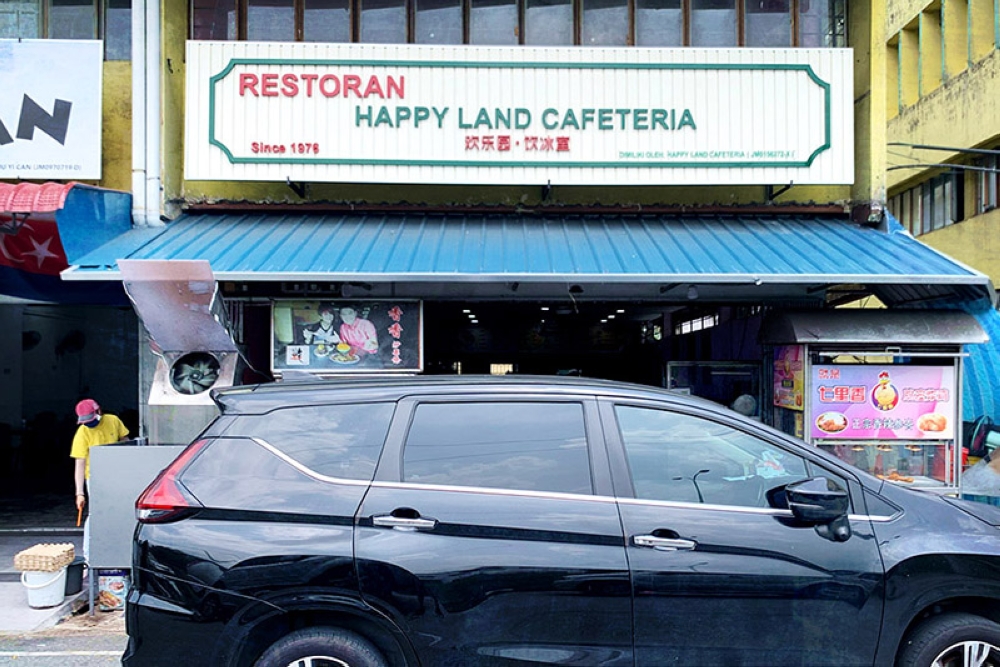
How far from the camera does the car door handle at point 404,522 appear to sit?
3.40 m

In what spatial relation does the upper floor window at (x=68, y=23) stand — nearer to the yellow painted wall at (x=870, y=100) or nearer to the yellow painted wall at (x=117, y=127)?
the yellow painted wall at (x=117, y=127)

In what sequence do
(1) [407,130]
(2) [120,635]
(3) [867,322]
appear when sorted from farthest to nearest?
(1) [407,130], (3) [867,322], (2) [120,635]

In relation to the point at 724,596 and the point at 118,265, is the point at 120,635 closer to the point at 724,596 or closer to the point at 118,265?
the point at 118,265

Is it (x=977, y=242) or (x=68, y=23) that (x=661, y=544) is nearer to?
(x=68, y=23)

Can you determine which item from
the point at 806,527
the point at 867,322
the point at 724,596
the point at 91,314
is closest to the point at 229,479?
the point at 724,596

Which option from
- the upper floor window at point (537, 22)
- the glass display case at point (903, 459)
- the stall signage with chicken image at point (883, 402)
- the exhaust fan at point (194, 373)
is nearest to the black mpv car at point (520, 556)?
the stall signage with chicken image at point (883, 402)

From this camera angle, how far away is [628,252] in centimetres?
717

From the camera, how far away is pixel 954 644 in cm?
351


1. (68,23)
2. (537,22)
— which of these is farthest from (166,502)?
(68,23)

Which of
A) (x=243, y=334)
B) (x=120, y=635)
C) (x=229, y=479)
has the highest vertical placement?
(x=243, y=334)

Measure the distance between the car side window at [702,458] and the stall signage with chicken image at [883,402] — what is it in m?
3.85

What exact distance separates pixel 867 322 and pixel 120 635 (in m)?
7.23

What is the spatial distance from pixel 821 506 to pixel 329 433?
2.45 m

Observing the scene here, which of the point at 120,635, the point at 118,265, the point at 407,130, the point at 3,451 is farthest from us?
the point at 3,451
